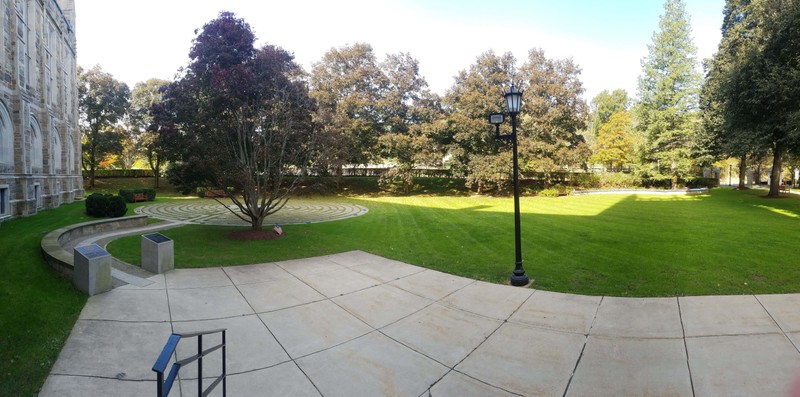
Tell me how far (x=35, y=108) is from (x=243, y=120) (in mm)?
15981

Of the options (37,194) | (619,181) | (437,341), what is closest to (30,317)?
(437,341)

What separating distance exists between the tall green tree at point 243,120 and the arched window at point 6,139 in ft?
20.3

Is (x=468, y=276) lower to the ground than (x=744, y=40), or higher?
lower

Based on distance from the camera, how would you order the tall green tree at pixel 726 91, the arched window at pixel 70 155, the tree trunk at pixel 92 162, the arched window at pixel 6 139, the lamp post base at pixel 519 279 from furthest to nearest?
1. the tree trunk at pixel 92 162
2. the arched window at pixel 70 155
3. the tall green tree at pixel 726 91
4. the arched window at pixel 6 139
5. the lamp post base at pixel 519 279

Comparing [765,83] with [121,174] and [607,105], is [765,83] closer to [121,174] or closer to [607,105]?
[607,105]

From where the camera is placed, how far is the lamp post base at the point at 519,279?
23.9 feet

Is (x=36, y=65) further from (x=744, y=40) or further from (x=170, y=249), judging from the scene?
(x=744, y=40)

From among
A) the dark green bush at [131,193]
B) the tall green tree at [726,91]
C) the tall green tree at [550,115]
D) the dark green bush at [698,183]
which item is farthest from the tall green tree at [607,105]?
the dark green bush at [131,193]

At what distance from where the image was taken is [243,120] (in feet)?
46.2

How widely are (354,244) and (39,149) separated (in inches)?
901

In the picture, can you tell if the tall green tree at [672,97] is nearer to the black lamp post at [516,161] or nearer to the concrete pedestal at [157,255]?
the black lamp post at [516,161]

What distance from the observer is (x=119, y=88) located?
4038 cm

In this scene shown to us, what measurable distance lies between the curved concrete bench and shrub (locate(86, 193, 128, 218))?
9.52 feet

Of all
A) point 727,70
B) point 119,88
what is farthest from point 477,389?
point 119,88
